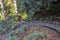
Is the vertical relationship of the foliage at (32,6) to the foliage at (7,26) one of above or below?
above

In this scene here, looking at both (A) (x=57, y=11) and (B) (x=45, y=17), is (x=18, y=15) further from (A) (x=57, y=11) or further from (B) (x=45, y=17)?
(A) (x=57, y=11)

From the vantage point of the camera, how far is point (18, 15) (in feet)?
38.7

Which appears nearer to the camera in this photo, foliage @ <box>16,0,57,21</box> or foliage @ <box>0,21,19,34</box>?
foliage @ <box>0,21,19,34</box>

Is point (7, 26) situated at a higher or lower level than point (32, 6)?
lower

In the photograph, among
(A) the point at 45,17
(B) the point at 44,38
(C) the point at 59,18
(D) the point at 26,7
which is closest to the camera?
(B) the point at 44,38

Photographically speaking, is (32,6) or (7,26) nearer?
(7,26)

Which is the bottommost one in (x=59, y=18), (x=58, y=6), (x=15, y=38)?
(x=15, y=38)

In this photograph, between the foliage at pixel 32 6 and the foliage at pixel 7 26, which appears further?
the foliage at pixel 32 6

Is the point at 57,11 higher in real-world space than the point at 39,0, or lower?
lower

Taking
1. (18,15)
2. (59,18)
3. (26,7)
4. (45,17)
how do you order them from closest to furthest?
(59,18)
(45,17)
(18,15)
(26,7)

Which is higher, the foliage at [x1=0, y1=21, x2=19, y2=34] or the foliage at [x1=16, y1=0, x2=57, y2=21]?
the foliage at [x1=16, y1=0, x2=57, y2=21]

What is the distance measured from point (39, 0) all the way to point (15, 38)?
4.57 metres

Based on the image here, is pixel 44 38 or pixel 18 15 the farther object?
pixel 18 15

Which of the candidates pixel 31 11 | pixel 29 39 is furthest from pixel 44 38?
pixel 31 11
